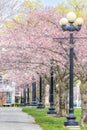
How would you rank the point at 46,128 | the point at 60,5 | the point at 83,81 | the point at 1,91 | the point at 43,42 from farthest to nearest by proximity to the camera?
1. the point at 1,91
2. the point at 60,5
3. the point at 43,42
4. the point at 83,81
5. the point at 46,128

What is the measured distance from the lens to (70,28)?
29625 mm

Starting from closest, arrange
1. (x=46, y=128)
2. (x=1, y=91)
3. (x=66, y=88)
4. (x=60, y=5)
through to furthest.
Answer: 1. (x=46, y=128)
2. (x=66, y=88)
3. (x=60, y=5)
4. (x=1, y=91)

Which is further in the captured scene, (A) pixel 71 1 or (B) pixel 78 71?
(A) pixel 71 1

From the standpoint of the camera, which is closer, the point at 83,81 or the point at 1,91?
the point at 83,81

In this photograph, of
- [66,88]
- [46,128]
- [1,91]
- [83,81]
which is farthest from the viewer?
[1,91]

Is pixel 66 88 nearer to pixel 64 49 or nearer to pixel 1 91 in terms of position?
pixel 64 49

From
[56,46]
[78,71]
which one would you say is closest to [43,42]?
[56,46]

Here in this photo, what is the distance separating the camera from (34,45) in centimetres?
3550

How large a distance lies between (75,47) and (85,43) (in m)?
0.67

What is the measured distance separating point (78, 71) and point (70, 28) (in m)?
4.03

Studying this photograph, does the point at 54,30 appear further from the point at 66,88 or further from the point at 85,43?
the point at 66,88

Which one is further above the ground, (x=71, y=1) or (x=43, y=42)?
(x=71, y=1)

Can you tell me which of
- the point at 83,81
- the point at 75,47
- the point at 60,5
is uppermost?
the point at 60,5

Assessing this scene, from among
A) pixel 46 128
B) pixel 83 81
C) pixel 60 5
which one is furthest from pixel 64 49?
pixel 60 5
